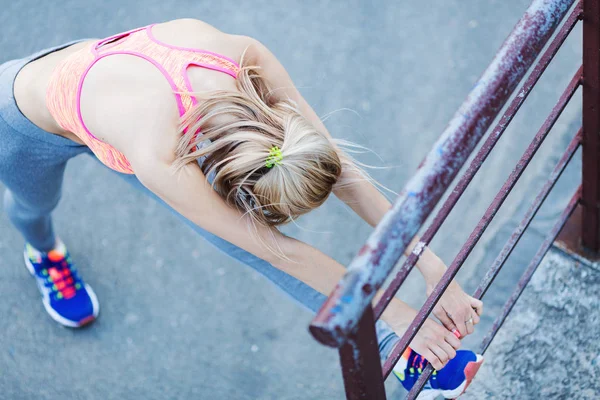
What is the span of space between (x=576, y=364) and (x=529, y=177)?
40.8 inches

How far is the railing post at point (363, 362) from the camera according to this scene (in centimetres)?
114

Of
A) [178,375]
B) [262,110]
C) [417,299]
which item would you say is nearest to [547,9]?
[262,110]

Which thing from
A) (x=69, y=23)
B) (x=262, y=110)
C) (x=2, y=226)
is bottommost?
(x=2, y=226)

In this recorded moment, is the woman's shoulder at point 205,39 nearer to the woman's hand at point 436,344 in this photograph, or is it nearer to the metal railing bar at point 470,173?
the metal railing bar at point 470,173

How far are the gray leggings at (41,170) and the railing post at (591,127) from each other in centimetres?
69

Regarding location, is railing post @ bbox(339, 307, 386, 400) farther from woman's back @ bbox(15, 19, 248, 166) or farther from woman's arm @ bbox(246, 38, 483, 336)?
woman's back @ bbox(15, 19, 248, 166)

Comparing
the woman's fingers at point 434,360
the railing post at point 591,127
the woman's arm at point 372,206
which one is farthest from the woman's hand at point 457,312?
the railing post at point 591,127

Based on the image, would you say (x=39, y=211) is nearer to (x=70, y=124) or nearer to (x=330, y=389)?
(x=70, y=124)

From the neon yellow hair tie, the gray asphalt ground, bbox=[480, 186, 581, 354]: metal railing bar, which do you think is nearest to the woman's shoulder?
the neon yellow hair tie

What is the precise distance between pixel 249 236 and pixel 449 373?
0.59m

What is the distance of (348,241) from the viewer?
2990 mm

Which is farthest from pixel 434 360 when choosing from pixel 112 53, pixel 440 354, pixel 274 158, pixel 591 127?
pixel 112 53

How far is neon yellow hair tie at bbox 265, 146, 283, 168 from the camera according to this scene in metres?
1.73

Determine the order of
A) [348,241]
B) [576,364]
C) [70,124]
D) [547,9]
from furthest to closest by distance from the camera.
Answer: [348,241], [576,364], [70,124], [547,9]
